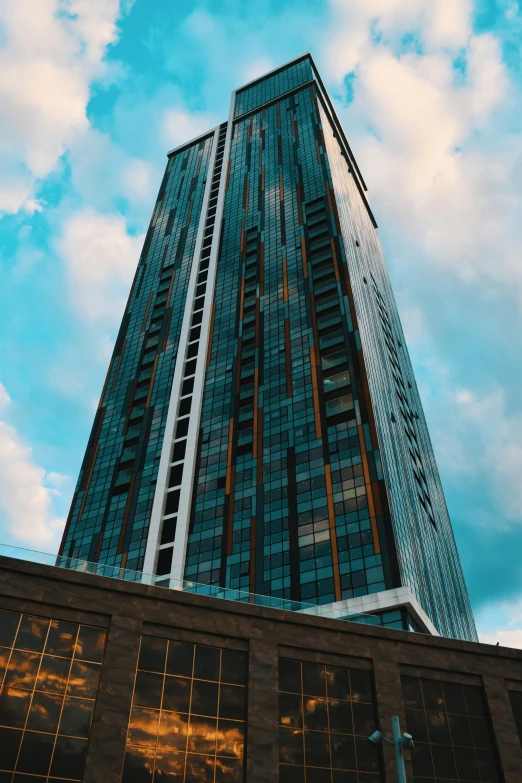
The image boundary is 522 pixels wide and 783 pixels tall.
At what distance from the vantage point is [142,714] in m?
33.2

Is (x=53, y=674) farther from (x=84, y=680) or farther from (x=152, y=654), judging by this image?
(x=152, y=654)

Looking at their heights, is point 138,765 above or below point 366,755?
below

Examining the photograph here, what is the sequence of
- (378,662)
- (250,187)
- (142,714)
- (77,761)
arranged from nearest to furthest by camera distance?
1. (77,761)
2. (142,714)
3. (378,662)
4. (250,187)

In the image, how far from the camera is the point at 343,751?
3609cm

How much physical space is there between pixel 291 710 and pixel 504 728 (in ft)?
45.3

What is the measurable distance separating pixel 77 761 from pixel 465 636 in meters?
86.1

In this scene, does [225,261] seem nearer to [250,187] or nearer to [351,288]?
[250,187]

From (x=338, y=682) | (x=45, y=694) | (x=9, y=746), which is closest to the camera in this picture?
(x=9, y=746)

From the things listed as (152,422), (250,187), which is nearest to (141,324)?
(152,422)

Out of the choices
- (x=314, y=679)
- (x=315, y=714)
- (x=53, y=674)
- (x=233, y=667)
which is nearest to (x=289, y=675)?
(x=314, y=679)

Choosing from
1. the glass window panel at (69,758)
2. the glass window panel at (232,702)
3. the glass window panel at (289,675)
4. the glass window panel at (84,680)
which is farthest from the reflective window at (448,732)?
the glass window panel at (69,758)

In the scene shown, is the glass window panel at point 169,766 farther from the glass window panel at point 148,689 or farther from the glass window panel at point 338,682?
the glass window panel at point 338,682

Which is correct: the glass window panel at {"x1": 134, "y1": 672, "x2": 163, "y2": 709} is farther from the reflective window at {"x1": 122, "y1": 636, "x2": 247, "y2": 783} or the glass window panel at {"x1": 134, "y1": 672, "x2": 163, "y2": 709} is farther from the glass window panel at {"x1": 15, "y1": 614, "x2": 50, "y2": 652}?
the glass window panel at {"x1": 15, "y1": 614, "x2": 50, "y2": 652}

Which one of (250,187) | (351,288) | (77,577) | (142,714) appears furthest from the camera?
(250,187)
